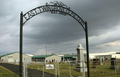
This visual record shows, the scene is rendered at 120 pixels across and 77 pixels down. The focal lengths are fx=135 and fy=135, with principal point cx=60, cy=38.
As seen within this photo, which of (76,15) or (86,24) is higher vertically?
(76,15)

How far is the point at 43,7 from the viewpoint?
29.8ft

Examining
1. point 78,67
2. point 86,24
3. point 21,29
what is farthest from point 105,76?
point 21,29

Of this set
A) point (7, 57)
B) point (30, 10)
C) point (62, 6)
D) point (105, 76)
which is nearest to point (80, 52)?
point (105, 76)

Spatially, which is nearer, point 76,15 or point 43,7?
point 43,7

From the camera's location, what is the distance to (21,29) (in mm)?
8102

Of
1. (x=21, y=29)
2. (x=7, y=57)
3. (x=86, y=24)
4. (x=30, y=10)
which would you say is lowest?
(x=7, y=57)

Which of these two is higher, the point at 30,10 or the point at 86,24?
the point at 30,10

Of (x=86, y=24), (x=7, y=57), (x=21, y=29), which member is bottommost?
(x=7, y=57)

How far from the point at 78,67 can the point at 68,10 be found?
34.5ft

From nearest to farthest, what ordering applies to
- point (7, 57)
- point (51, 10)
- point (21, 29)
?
point (21, 29) < point (51, 10) < point (7, 57)

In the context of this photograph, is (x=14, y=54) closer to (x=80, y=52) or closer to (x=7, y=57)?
(x=7, y=57)

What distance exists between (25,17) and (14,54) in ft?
191

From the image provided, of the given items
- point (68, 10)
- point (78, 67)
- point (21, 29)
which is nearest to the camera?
point (21, 29)

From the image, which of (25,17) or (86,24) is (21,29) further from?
(86,24)
